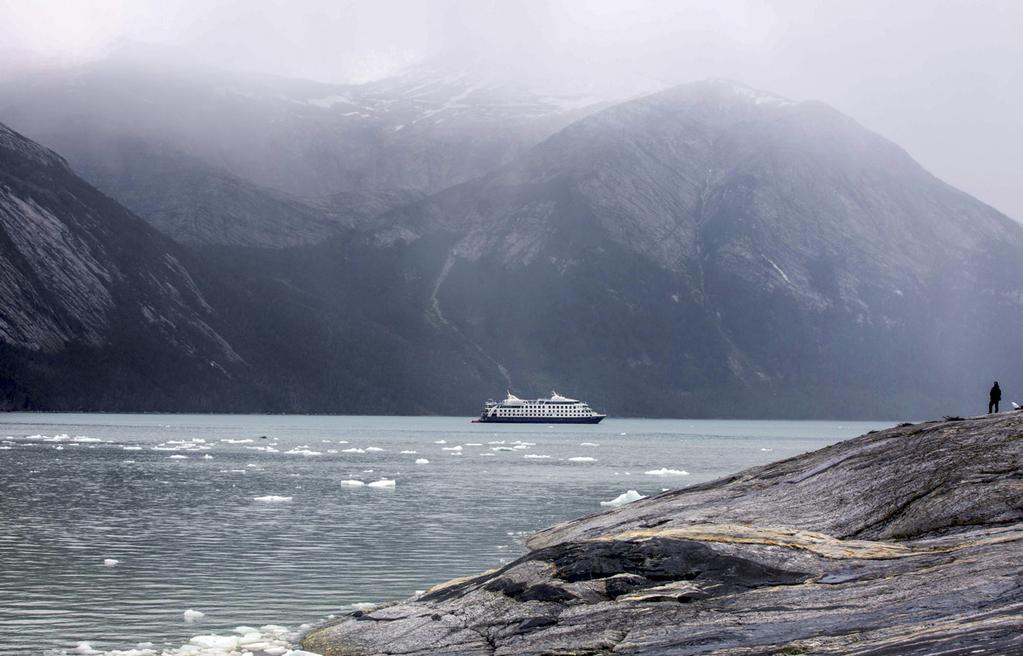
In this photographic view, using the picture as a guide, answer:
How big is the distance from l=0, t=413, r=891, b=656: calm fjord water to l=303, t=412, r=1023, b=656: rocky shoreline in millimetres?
6350

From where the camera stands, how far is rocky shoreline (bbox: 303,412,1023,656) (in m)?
21.5

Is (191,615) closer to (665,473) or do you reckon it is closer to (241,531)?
(241,531)

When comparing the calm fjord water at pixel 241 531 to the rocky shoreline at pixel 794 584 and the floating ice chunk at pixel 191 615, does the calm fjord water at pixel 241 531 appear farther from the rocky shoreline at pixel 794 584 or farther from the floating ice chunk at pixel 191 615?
the rocky shoreline at pixel 794 584

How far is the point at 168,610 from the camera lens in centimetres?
3294

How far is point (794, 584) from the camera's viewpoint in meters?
24.7

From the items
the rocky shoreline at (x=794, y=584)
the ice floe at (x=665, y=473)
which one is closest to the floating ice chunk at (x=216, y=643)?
the rocky shoreline at (x=794, y=584)

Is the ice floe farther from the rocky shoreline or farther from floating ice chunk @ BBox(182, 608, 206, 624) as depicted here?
floating ice chunk @ BBox(182, 608, 206, 624)

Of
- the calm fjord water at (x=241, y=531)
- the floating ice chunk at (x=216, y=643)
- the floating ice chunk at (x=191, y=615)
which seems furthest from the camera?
the calm fjord water at (x=241, y=531)

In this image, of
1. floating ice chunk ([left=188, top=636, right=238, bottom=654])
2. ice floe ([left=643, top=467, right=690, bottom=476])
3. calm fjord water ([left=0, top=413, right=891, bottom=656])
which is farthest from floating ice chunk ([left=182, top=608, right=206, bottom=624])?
ice floe ([left=643, top=467, right=690, bottom=476])

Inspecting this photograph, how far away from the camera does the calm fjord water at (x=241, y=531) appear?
3288cm

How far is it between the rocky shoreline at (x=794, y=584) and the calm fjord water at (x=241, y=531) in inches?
250

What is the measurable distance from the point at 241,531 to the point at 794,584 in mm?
32539

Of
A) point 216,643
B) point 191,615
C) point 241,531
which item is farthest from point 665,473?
point 216,643

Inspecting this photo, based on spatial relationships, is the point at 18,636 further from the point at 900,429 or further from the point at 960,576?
the point at 900,429
